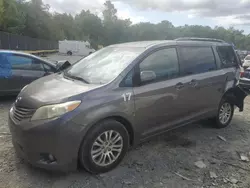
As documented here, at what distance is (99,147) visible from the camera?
10.4 ft

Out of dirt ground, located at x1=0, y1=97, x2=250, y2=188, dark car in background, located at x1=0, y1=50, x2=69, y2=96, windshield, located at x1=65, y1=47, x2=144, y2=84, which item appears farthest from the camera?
dark car in background, located at x1=0, y1=50, x2=69, y2=96

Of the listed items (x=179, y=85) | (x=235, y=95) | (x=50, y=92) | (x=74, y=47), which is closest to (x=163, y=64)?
(x=179, y=85)

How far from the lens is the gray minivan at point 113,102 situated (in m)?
2.86

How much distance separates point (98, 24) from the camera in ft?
234

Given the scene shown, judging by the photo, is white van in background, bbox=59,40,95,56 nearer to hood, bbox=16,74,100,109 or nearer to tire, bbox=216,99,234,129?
tire, bbox=216,99,234,129

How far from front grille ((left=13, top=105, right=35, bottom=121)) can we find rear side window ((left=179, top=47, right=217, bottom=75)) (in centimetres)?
245

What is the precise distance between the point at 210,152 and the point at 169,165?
2.93 ft

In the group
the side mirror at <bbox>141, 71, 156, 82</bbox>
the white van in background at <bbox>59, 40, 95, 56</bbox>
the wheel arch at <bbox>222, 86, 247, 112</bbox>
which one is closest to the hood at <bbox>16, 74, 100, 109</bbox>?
the side mirror at <bbox>141, 71, 156, 82</bbox>

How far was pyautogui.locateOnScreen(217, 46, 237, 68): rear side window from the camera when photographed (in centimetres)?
487

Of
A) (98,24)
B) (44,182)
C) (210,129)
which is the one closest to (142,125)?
(44,182)

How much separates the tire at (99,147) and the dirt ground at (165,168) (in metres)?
0.11

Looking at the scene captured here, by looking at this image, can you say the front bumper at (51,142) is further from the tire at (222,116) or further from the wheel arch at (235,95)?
the wheel arch at (235,95)

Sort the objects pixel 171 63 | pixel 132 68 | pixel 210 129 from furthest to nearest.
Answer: pixel 210 129 → pixel 171 63 → pixel 132 68

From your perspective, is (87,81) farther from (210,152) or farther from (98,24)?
(98,24)
